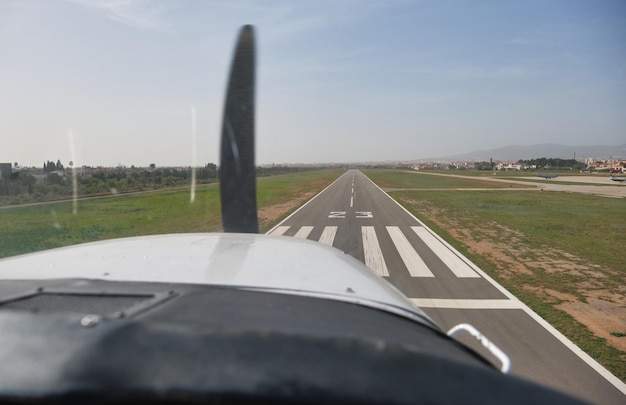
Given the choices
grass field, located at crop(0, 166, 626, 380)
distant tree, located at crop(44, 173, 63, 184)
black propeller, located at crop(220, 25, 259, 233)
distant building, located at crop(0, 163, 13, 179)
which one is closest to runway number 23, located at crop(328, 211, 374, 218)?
grass field, located at crop(0, 166, 626, 380)

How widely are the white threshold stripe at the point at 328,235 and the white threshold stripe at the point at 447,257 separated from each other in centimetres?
320

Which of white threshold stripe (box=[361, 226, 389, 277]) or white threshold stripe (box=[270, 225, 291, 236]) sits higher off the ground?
white threshold stripe (box=[270, 225, 291, 236])

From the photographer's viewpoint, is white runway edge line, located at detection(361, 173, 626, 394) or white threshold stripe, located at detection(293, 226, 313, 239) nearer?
white runway edge line, located at detection(361, 173, 626, 394)

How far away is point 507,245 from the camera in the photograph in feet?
41.4

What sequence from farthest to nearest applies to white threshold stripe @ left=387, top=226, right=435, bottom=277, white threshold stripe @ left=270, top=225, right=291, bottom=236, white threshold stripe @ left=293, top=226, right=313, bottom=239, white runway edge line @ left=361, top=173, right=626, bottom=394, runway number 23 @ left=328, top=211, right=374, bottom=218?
runway number 23 @ left=328, top=211, right=374, bottom=218
white threshold stripe @ left=270, top=225, right=291, bottom=236
white threshold stripe @ left=293, top=226, right=313, bottom=239
white threshold stripe @ left=387, top=226, right=435, bottom=277
white runway edge line @ left=361, top=173, right=626, bottom=394

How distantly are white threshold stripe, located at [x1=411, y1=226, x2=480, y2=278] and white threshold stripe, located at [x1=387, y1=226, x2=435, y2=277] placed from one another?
63 centimetres

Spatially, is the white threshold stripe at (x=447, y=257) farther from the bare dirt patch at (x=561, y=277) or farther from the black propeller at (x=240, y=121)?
the black propeller at (x=240, y=121)

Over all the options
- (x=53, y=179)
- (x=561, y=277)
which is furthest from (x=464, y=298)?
(x=53, y=179)

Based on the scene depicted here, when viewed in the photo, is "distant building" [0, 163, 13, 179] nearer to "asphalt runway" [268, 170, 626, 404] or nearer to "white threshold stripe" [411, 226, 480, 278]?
"asphalt runway" [268, 170, 626, 404]

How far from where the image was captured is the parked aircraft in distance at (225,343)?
80 centimetres

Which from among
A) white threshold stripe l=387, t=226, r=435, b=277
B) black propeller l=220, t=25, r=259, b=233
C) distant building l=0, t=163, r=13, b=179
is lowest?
white threshold stripe l=387, t=226, r=435, b=277

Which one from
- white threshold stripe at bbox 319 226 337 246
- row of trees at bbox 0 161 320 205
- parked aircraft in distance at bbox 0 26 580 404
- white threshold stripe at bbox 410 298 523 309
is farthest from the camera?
row of trees at bbox 0 161 320 205

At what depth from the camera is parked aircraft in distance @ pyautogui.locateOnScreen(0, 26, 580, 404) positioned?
0.80m

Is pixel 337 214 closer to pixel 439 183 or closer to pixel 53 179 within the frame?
pixel 53 179
